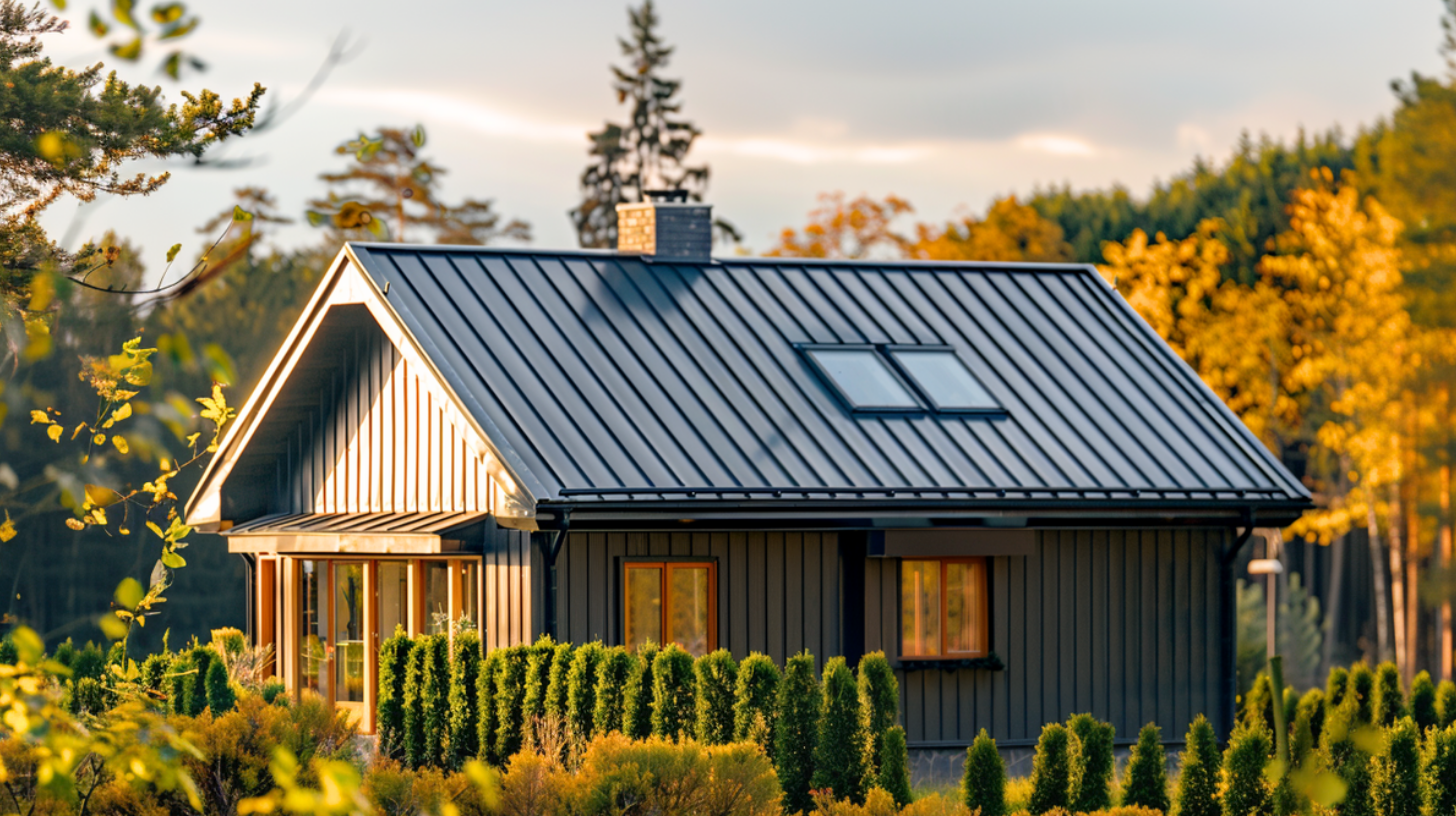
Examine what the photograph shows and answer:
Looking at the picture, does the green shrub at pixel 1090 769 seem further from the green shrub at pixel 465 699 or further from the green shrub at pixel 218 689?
the green shrub at pixel 218 689

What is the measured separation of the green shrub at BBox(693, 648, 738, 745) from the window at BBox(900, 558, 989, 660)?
18.2ft

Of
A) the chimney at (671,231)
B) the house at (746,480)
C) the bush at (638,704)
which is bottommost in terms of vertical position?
the bush at (638,704)

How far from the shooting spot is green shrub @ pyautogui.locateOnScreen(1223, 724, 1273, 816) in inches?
419

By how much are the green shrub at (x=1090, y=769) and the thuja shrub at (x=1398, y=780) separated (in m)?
1.59

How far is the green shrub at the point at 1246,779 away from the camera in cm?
1064

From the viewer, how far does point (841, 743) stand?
38.7ft

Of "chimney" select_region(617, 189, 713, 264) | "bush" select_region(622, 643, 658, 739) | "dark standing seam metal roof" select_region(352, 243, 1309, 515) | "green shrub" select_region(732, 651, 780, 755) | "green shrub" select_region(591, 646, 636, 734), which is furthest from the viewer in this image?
"chimney" select_region(617, 189, 713, 264)

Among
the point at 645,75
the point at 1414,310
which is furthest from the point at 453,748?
the point at 645,75

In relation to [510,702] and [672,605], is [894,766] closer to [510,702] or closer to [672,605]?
[510,702]

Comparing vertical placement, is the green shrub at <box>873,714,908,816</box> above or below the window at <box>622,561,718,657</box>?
below

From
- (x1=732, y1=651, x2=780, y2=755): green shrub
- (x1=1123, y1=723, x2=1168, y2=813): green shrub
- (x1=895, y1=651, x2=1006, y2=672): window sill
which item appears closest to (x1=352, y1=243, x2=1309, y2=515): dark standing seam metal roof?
(x1=895, y1=651, x2=1006, y2=672): window sill

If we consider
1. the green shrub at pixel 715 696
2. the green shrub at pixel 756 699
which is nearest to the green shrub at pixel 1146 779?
the green shrub at pixel 756 699

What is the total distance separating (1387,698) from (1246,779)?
4.93 meters

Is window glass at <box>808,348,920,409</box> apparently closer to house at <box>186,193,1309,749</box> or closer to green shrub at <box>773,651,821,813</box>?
house at <box>186,193,1309,749</box>
